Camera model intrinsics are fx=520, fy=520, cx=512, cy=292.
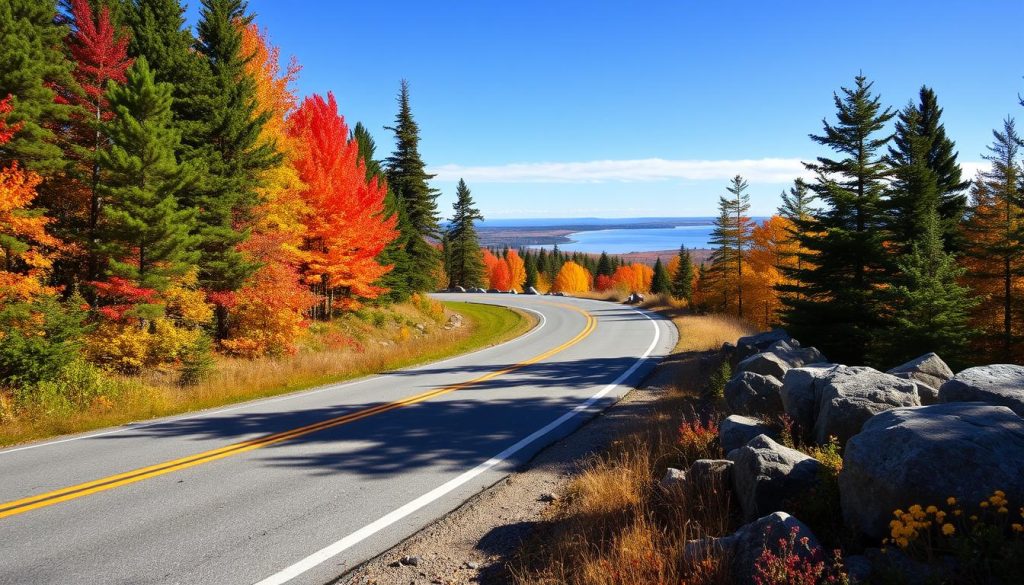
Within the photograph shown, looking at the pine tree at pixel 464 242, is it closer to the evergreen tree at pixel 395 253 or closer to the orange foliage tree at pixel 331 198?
the evergreen tree at pixel 395 253

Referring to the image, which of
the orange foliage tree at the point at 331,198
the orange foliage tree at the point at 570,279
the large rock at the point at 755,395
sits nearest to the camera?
the large rock at the point at 755,395

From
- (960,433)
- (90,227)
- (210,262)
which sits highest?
(90,227)

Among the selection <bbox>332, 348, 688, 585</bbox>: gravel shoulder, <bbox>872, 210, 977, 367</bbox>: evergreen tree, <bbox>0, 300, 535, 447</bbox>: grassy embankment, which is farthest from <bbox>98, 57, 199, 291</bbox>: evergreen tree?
<bbox>872, 210, 977, 367</bbox>: evergreen tree

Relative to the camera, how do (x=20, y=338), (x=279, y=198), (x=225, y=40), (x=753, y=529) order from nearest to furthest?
(x=753, y=529) → (x=20, y=338) → (x=225, y=40) → (x=279, y=198)

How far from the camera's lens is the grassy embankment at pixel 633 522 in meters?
4.16

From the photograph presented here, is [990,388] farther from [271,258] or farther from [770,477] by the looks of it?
[271,258]

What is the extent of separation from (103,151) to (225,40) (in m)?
7.26

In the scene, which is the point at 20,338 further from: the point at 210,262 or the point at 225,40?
the point at 225,40

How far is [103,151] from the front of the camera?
1494 cm

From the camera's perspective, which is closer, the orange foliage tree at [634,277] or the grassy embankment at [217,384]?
the grassy embankment at [217,384]

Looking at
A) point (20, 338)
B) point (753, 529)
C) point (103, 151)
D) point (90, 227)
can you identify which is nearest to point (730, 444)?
point (753, 529)

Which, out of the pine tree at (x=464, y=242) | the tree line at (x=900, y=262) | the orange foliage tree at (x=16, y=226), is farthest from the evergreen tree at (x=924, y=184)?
the pine tree at (x=464, y=242)

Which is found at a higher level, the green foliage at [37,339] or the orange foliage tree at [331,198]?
the orange foliage tree at [331,198]

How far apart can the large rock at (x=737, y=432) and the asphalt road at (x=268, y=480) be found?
301 centimetres
